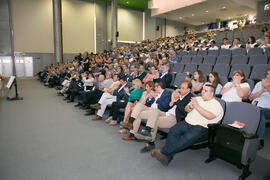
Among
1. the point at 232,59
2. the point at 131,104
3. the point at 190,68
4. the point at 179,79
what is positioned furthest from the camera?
the point at 190,68

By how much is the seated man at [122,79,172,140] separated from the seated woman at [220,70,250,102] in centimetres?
94

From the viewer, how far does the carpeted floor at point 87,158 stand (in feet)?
6.54

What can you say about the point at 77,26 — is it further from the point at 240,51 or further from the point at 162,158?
the point at 162,158

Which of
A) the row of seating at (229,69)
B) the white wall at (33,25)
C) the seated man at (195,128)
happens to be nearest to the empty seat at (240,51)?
the row of seating at (229,69)

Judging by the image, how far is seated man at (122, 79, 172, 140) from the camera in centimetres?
286

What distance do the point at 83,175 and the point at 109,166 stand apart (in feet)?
1.03

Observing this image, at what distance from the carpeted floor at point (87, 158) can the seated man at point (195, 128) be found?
0.18m

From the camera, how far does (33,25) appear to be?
12.2m

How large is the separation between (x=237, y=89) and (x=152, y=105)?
53.4 inches

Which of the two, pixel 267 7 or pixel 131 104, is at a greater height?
pixel 267 7

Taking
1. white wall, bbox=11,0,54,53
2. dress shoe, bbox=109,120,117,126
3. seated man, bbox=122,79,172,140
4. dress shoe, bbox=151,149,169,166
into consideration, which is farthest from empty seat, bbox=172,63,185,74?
white wall, bbox=11,0,54,53

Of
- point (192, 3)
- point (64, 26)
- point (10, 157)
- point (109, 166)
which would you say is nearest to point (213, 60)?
point (109, 166)

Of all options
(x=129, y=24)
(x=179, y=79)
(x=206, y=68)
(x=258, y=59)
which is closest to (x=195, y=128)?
(x=179, y=79)

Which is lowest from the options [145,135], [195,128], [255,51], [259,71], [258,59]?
[145,135]
